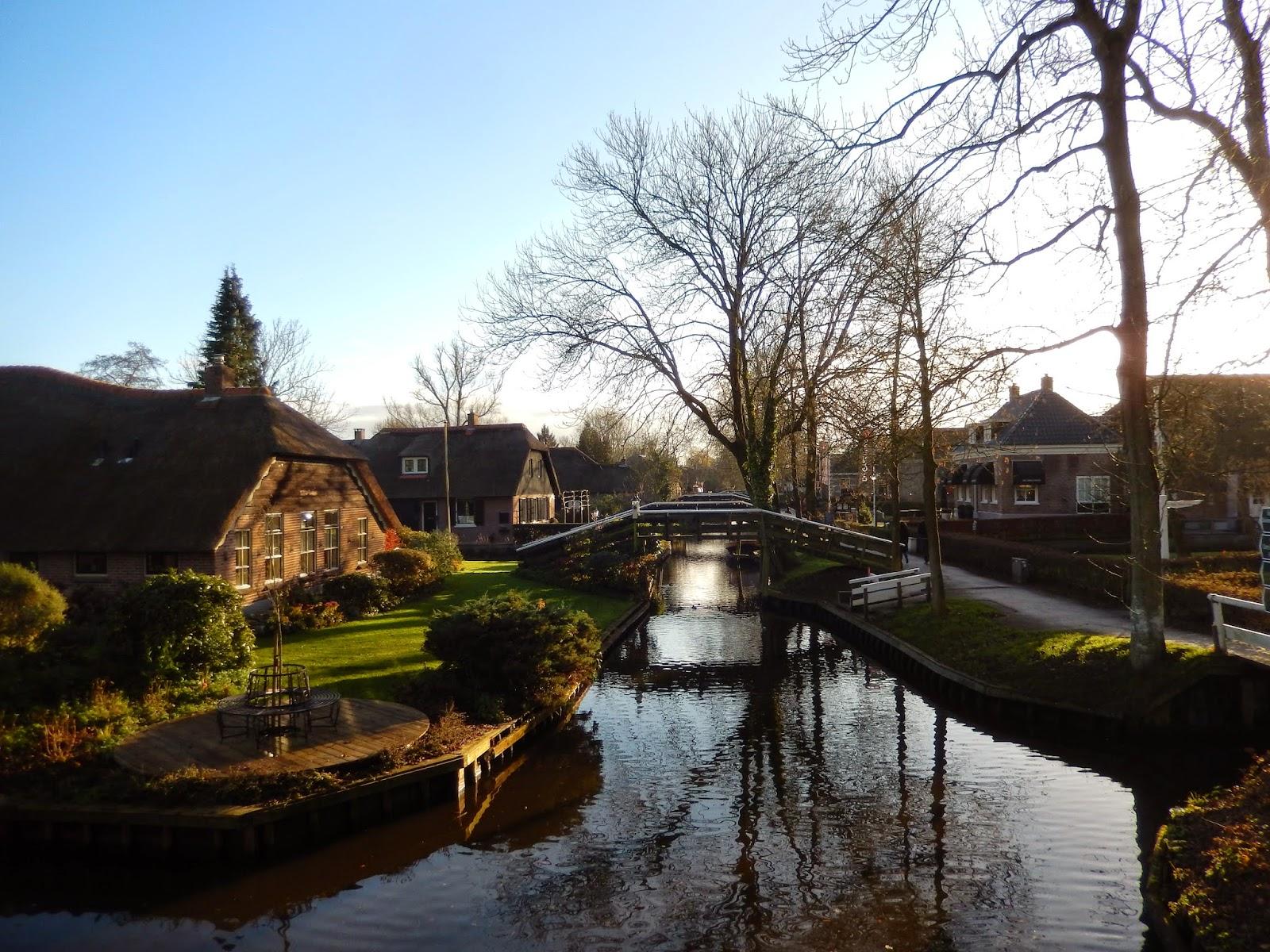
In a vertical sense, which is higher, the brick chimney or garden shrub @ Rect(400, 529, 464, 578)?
the brick chimney

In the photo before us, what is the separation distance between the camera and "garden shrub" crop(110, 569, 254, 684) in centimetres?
1353

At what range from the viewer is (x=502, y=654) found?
15.1 m

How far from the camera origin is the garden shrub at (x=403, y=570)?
Answer: 25938 millimetres

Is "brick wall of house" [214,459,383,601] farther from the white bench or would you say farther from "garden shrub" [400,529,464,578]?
the white bench

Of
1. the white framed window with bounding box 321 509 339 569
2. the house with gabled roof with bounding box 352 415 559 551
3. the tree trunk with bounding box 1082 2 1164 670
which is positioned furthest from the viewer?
the house with gabled roof with bounding box 352 415 559 551

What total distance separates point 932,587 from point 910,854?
11915mm

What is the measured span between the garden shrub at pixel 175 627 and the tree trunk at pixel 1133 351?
46.1ft

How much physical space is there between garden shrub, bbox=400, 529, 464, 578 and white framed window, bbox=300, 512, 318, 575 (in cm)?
516

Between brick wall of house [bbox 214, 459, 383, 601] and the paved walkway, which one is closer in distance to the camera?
the paved walkway

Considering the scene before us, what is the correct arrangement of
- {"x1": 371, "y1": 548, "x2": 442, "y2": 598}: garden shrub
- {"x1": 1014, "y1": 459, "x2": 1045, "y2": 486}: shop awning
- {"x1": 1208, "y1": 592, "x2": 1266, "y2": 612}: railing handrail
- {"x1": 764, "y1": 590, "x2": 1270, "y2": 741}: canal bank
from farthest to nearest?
1. {"x1": 1014, "y1": 459, "x2": 1045, "y2": 486}: shop awning
2. {"x1": 371, "y1": 548, "x2": 442, "y2": 598}: garden shrub
3. {"x1": 764, "y1": 590, "x2": 1270, "y2": 741}: canal bank
4. {"x1": 1208, "y1": 592, "x2": 1266, "y2": 612}: railing handrail

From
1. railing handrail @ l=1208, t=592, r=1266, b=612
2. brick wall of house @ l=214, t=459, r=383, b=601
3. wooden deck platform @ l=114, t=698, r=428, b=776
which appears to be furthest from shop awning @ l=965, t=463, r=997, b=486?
wooden deck platform @ l=114, t=698, r=428, b=776

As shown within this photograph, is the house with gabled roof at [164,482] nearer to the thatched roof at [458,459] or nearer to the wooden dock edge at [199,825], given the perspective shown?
the wooden dock edge at [199,825]

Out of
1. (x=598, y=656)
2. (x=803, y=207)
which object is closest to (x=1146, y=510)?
(x=598, y=656)

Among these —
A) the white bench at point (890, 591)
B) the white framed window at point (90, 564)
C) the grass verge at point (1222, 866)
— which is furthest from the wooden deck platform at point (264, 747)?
the white bench at point (890, 591)
